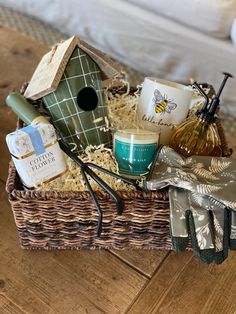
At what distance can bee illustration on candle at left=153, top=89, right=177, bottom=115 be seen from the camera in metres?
0.80

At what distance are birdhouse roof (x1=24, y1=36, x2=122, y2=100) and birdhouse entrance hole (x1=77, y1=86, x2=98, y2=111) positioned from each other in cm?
6

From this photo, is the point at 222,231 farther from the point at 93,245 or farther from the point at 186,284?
the point at 93,245

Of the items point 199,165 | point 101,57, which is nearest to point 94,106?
point 101,57

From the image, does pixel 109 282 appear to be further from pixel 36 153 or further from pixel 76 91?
pixel 76 91

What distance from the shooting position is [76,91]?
78cm

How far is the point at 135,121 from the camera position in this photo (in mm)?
857

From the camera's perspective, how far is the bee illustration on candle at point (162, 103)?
799 millimetres

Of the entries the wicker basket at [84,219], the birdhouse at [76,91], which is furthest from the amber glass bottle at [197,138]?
the birdhouse at [76,91]

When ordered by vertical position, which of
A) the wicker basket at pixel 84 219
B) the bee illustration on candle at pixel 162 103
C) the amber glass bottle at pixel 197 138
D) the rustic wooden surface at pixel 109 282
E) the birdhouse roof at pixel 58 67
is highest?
the birdhouse roof at pixel 58 67

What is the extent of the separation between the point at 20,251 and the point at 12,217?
0.25ft

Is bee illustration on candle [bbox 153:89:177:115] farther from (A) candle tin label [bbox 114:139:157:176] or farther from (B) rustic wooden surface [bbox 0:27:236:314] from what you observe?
(B) rustic wooden surface [bbox 0:27:236:314]

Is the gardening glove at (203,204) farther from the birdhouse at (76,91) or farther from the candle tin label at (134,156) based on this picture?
the birdhouse at (76,91)

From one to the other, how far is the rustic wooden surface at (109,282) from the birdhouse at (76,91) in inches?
8.1

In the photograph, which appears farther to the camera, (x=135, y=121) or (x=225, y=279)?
(x=135, y=121)
